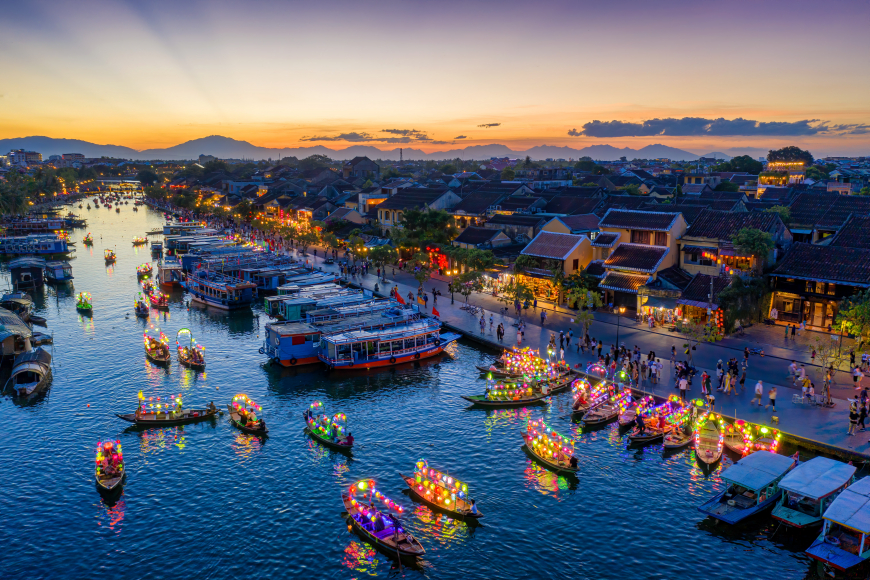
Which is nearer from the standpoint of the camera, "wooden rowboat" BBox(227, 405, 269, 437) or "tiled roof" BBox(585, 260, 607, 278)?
"wooden rowboat" BBox(227, 405, 269, 437)

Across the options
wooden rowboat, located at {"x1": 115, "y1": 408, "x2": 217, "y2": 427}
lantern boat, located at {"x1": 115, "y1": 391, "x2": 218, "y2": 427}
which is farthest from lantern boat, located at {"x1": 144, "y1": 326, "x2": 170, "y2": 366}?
wooden rowboat, located at {"x1": 115, "y1": 408, "x2": 217, "y2": 427}

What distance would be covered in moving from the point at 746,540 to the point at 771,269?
116 feet

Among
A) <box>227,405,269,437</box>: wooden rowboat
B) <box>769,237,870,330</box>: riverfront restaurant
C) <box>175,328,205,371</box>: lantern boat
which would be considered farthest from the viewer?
<box>175,328,205,371</box>: lantern boat

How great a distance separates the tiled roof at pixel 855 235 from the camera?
51562mm

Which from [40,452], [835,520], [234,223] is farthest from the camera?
[234,223]

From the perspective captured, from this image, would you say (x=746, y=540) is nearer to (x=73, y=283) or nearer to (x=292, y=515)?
(x=292, y=515)

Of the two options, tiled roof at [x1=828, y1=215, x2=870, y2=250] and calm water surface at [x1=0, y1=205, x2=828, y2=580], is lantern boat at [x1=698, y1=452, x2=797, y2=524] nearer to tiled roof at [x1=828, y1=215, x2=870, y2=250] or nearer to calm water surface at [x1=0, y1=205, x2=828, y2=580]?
calm water surface at [x1=0, y1=205, x2=828, y2=580]

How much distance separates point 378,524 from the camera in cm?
2638

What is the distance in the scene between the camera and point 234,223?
15775 cm

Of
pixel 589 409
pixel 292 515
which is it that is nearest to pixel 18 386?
pixel 292 515

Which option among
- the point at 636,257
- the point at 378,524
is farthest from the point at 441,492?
the point at 636,257

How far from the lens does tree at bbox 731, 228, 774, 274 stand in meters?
51.7

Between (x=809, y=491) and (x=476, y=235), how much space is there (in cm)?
6071

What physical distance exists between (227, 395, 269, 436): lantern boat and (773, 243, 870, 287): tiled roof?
44483 millimetres
